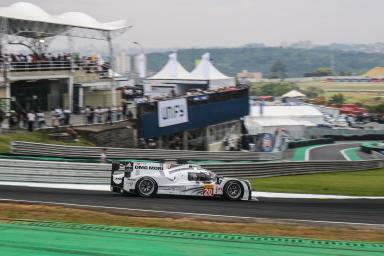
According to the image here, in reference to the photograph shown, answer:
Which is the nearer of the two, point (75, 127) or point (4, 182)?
→ point (4, 182)

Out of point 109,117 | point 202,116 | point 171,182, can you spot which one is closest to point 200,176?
point 171,182

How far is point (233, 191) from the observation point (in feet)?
50.8

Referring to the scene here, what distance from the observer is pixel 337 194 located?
59.4 feet

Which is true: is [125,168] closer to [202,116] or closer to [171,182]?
[171,182]

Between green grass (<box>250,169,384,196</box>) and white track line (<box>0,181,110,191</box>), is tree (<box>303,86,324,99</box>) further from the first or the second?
white track line (<box>0,181,110,191</box>)

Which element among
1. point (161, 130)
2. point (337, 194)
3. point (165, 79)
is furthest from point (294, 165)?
point (165, 79)

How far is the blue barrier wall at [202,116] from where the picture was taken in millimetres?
30797

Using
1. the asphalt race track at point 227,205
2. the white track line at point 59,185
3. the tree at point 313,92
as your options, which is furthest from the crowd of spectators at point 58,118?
the tree at point 313,92

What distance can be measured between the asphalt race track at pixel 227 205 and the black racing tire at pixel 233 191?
12.3 inches

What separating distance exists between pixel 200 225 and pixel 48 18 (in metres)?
27.0

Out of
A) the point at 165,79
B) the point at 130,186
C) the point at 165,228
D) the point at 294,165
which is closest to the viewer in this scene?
the point at 165,228

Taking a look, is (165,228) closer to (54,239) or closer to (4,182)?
(54,239)

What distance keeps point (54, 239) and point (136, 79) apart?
2287 inches

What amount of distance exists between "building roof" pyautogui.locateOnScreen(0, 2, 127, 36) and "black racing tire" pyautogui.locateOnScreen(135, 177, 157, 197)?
1978 cm
